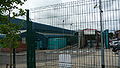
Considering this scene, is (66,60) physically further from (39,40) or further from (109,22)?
(109,22)

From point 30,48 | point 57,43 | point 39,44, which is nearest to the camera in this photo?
point 57,43

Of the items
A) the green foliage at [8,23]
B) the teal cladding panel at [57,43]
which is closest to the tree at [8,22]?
the green foliage at [8,23]

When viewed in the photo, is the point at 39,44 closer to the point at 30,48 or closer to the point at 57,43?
the point at 30,48

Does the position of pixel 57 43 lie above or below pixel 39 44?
above

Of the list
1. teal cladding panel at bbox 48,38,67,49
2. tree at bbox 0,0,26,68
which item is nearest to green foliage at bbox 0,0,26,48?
tree at bbox 0,0,26,68

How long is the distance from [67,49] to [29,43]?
1527 mm

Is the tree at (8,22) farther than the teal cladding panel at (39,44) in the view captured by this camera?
No

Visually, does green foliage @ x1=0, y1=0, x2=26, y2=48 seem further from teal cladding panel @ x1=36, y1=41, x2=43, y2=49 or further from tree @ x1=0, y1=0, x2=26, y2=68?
teal cladding panel @ x1=36, y1=41, x2=43, y2=49

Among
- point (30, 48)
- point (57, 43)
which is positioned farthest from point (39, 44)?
point (57, 43)

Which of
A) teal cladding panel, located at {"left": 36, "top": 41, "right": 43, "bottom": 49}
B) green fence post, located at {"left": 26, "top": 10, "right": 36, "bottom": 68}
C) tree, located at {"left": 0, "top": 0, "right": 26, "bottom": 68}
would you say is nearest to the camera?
tree, located at {"left": 0, "top": 0, "right": 26, "bottom": 68}

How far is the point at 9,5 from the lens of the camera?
5223mm

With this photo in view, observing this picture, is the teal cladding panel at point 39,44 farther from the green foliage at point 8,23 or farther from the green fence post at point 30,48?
the green foliage at point 8,23

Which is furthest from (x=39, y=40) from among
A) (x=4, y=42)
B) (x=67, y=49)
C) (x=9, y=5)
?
(x=9, y=5)

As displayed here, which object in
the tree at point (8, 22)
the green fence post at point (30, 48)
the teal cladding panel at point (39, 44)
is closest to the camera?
the tree at point (8, 22)
